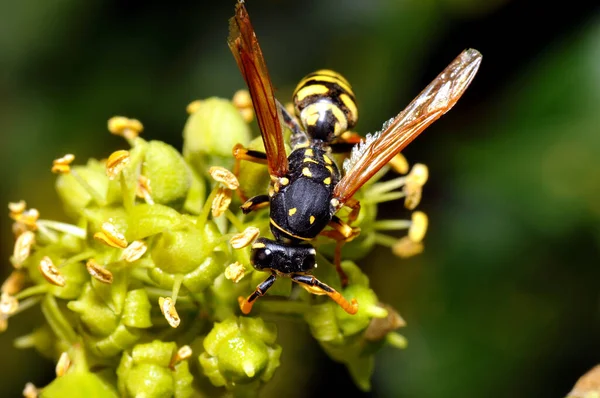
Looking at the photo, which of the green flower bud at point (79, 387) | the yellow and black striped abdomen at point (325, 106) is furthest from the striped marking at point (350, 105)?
the green flower bud at point (79, 387)

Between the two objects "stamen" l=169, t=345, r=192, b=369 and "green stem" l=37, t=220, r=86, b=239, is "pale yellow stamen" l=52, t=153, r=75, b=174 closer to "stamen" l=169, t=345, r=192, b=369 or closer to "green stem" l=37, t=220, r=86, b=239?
"green stem" l=37, t=220, r=86, b=239


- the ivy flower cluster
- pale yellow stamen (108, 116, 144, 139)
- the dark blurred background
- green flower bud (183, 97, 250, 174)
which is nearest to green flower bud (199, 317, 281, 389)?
the ivy flower cluster

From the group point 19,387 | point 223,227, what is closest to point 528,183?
point 223,227

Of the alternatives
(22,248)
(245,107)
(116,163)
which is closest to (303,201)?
(116,163)

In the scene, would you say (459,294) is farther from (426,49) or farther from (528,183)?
(426,49)

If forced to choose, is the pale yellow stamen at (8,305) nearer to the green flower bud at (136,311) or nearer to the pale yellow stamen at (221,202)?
the green flower bud at (136,311)

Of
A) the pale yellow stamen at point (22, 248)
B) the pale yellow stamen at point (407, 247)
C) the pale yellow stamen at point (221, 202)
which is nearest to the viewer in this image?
the pale yellow stamen at point (221, 202)
